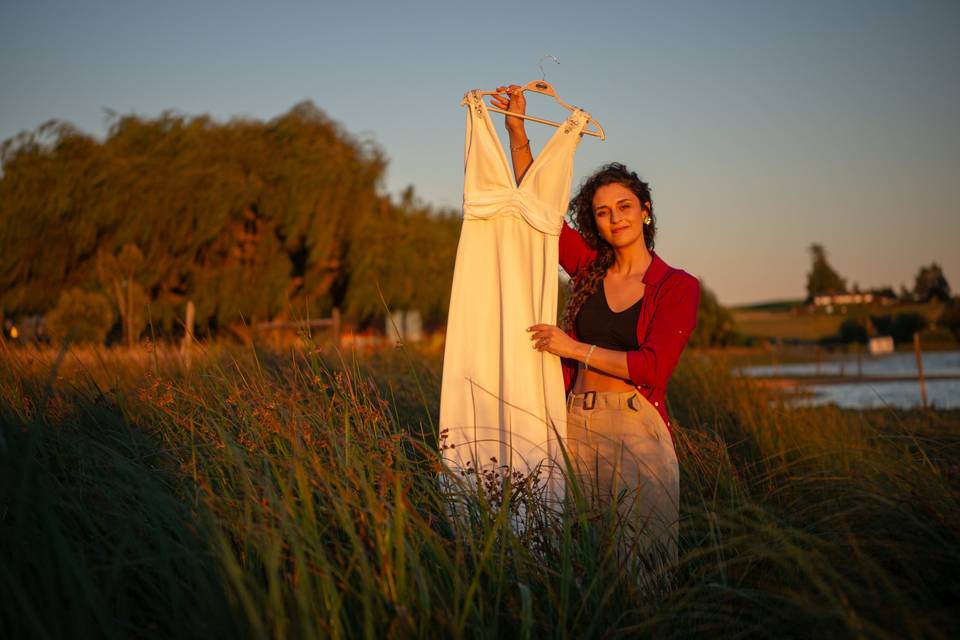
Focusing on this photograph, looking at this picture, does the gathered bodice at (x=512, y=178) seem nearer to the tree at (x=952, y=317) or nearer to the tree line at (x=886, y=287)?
the tree at (x=952, y=317)

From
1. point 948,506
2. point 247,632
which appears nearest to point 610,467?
point 948,506

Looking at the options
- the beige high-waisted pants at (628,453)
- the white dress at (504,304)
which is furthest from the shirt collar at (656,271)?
the beige high-waisted pants at (628,453)

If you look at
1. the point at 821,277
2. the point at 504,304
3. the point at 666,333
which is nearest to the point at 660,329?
the point at 666,333

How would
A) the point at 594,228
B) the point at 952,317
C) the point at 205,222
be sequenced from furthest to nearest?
the point at 952,317, the point at 205,222, the point at 594,228

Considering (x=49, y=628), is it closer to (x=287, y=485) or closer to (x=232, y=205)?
(x=287, y=485)

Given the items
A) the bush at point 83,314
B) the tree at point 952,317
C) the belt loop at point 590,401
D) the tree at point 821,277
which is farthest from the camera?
the tree at point 821,277

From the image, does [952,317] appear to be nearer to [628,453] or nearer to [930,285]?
[930,285]

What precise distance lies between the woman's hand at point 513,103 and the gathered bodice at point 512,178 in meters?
0.12

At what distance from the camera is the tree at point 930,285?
261 feet

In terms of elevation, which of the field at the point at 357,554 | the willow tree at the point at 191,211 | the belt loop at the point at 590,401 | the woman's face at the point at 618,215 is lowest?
the field at the point at 357,554

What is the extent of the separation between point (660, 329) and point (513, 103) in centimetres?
110

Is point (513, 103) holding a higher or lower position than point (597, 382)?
higher

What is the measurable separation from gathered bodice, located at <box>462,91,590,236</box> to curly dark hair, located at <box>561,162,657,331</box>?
0.73 feet

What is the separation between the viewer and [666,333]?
3.17 metres
